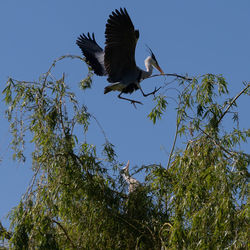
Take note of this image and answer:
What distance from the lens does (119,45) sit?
17.8 ft

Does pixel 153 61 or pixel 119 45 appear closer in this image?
pixel 119 45

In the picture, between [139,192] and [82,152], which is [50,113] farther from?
[139,192]

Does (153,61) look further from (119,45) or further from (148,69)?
(119,45)

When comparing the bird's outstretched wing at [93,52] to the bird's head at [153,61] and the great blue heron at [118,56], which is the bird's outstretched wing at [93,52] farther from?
the bird's head at [153,61]

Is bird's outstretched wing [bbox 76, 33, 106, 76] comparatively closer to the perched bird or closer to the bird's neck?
the bird's neck

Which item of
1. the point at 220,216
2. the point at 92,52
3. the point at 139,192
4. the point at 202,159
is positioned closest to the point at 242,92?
the point at 202,159

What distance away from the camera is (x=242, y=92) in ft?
15.4

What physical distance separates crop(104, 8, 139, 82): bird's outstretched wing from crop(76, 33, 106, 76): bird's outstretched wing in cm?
14

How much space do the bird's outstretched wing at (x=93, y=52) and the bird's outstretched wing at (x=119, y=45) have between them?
0.45 feet

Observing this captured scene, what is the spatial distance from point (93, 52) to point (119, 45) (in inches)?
28.0

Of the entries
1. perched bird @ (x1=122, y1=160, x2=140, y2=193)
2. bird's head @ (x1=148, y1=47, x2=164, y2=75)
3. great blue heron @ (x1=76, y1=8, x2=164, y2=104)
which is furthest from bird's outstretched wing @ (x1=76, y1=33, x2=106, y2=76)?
perched bird @ (x1=122, y1=160, x2=140, y2=193)

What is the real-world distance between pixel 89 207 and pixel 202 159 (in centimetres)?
90

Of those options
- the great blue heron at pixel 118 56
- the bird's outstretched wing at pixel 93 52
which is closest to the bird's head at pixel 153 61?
the great blue heron at pixel 118 56

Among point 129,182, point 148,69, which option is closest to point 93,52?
point 148,69
